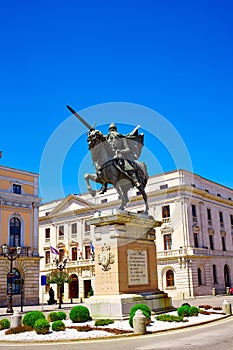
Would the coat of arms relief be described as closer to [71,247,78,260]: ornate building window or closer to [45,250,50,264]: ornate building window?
[71,247,78,260]: ornate building window

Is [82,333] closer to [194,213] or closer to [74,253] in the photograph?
[194,213]

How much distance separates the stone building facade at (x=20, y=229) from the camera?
4350 centimetres

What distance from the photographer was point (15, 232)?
148 feet

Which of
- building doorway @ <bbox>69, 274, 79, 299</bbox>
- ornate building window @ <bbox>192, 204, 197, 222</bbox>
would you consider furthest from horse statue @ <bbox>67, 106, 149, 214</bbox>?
building doorway @ <bbox>69, 274, 79, 299</bbox>

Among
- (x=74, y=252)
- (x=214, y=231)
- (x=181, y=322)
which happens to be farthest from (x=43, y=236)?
(x=181, y=322)

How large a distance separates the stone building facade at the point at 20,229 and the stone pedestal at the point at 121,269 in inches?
1040

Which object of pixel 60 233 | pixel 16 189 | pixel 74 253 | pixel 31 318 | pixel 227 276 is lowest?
pixel 31 318

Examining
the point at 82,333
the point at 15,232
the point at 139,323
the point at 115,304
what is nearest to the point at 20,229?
the point at 15,232

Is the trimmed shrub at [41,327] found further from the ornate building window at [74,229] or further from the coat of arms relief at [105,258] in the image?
the ornate building window at [74,229]

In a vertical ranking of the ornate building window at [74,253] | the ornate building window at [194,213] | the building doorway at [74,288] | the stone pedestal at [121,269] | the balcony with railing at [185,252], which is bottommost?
the building doorway at [74,288]

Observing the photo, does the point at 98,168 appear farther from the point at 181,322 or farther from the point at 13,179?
the point at 13,179

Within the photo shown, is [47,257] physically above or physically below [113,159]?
below

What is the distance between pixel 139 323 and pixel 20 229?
111ft

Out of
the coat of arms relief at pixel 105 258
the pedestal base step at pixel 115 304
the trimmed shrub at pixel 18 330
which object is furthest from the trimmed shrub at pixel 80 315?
the trimmed shrub at pixel 18 330
